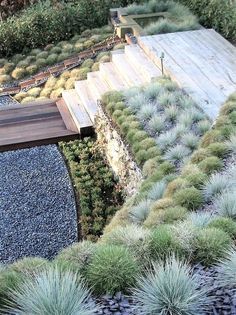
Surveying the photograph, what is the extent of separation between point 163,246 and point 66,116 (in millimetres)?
4614

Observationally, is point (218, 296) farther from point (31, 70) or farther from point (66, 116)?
point (31, 70)

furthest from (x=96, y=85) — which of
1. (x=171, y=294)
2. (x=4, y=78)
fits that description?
(x=171, y=294)

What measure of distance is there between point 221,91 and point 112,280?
4116mm

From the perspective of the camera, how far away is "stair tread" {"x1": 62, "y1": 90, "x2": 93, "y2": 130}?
6699 millimetres

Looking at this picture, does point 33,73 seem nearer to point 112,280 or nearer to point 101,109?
point 101,109

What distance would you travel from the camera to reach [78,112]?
7016 millimetres

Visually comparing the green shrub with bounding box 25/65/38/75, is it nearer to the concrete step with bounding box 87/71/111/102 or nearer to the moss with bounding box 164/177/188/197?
the concrete step with bounding box 87/71/111/102

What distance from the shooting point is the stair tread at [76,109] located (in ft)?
22.0

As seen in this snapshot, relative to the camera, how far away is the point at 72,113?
705 centimetres

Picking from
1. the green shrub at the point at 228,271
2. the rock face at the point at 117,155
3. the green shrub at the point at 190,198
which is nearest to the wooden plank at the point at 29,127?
the rock face at the point at 117,155

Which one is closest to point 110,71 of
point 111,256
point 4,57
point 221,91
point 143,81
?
point 143,81

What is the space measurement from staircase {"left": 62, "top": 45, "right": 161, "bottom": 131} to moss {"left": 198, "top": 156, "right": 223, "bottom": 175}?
284cm

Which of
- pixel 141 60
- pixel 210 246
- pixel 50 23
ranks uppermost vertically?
pixel 210 246

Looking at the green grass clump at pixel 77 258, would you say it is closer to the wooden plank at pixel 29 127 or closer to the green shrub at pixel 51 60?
the wooden plank at pixel 29 127
